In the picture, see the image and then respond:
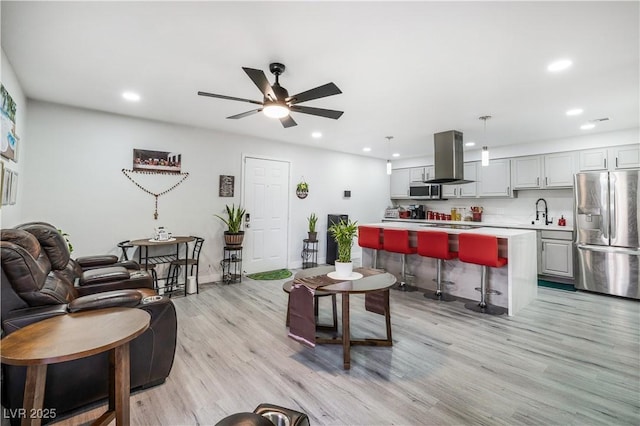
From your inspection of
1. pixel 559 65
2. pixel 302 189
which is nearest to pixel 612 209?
pixel 559 65

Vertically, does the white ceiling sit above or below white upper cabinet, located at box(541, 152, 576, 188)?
above

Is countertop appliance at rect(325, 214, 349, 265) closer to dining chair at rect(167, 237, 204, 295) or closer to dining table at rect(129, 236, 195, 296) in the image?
dining chair at rect(167, 237, 204, 295)

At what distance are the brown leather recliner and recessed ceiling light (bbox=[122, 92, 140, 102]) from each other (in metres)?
1.85

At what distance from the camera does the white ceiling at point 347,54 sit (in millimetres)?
1954

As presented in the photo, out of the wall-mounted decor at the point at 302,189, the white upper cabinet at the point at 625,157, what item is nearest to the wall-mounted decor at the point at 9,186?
the wall-mounted decor at the point at 302,189

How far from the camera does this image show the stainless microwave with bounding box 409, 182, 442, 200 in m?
6.97

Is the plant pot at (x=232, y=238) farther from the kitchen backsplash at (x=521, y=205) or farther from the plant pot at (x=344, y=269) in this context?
the kitchen backsplash at (x=521, y=205)

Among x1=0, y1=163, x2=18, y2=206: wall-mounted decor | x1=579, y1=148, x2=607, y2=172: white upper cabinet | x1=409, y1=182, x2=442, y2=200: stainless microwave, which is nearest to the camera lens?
x1=0, y1=163, x2=18, y2=206: wall-mounted decor

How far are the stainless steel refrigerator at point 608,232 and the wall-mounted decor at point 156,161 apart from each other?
254 inches

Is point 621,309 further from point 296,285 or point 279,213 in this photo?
point 279,213

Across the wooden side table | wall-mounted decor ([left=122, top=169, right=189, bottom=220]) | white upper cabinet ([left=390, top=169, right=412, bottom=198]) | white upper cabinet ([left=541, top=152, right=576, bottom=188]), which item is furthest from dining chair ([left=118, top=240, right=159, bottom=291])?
white upper cabinet ([left=541, top=152, right=576, bottom=188])

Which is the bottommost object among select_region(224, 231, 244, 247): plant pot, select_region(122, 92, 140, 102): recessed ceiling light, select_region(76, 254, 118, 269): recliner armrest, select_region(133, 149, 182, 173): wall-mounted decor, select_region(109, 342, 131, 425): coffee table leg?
select_region(109, 342, 131, 425): coffee table leg

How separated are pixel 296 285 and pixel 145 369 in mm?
1238

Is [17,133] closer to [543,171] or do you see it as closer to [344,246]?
[344,246]
